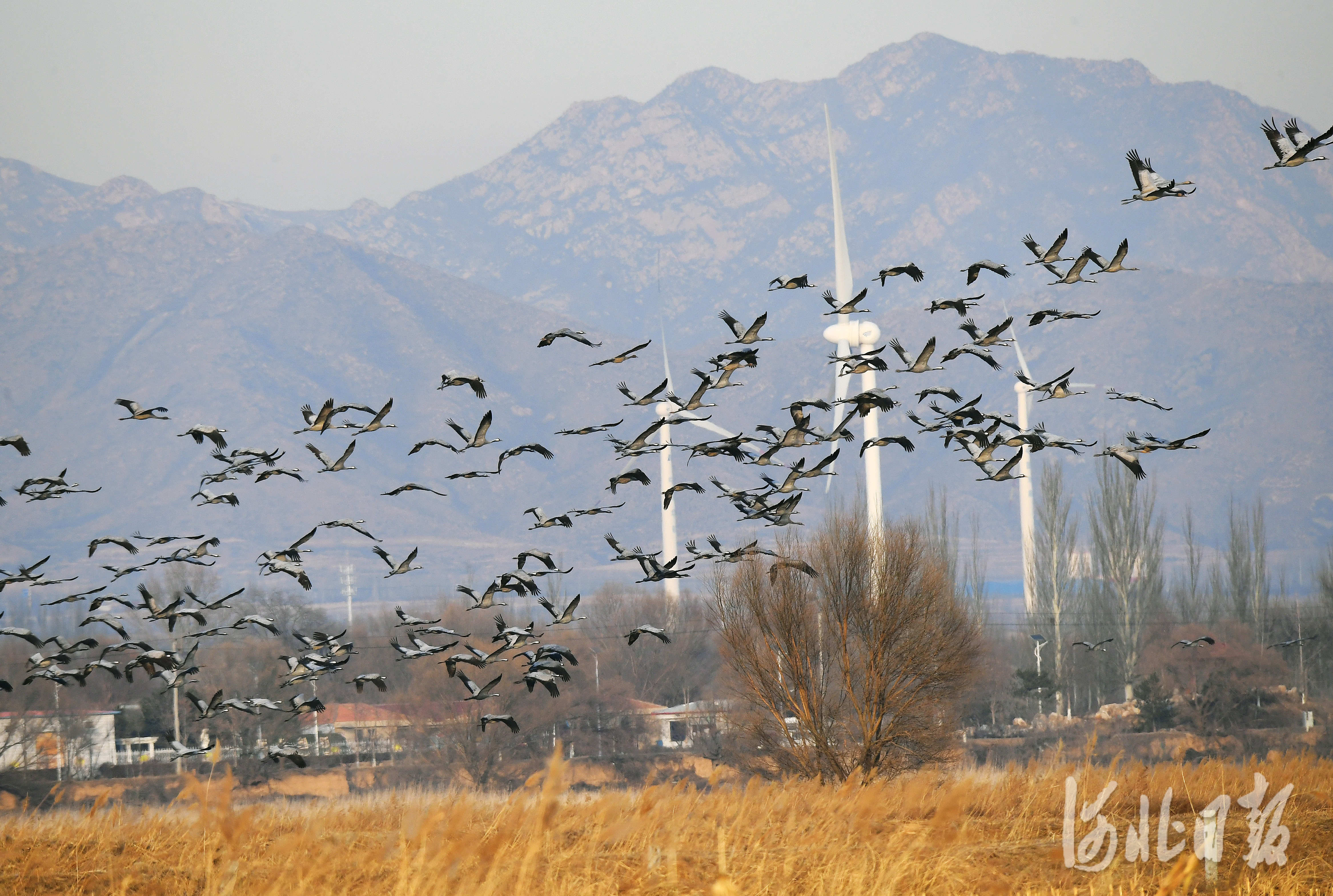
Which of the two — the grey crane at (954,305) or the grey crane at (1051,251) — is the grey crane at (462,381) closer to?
the grey crane at (954,305)

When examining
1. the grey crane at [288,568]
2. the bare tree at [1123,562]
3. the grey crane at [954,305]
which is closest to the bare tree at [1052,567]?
the bare tree at [1123,562]

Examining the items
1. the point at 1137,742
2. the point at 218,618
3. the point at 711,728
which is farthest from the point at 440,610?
the point at 1137,742

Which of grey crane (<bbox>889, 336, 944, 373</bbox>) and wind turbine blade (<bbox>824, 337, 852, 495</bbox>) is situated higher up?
wind turbine blade (<bbox>824, 337, 852, 495</bbox>)

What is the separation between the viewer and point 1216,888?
51.7ft

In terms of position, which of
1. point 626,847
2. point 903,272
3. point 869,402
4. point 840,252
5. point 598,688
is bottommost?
point 598,688

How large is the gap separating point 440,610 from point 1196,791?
3155 inches

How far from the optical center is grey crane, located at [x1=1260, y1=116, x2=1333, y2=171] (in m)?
15.5

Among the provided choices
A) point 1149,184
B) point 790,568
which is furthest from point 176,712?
point 1149,184

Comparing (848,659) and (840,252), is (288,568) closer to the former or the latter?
(848,659)

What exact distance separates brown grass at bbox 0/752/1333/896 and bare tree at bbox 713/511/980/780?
68.3 feet

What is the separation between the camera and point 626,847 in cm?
1711

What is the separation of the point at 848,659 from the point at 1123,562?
55.3 m

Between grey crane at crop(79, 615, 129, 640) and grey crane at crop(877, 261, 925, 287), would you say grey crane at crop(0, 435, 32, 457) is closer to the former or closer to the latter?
grey crane at crop(79, 615, 129, 640)

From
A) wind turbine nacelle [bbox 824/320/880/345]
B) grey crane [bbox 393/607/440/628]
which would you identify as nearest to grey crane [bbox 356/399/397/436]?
grey crane [bbox 393/607/440/628]
